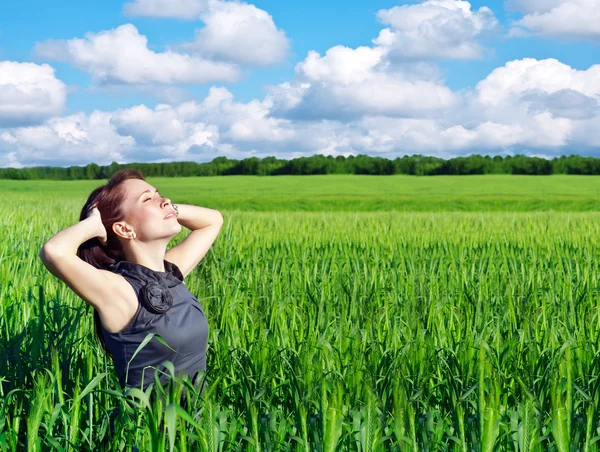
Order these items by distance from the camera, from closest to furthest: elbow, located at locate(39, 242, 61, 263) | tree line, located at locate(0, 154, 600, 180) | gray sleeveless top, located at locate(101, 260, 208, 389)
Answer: elbow, located at locate(39, 242, 61, 263) < gray sleeveless top, located at locate(101, 260, 208, 389) < tree line, located at locate(0, 154, 600, 180)

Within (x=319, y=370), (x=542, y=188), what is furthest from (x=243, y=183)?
(x=319, y=370)

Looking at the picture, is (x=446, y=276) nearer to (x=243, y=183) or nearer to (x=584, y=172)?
(x=243, y=183)

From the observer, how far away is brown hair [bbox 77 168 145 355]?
250 cm

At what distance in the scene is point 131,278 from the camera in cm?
245

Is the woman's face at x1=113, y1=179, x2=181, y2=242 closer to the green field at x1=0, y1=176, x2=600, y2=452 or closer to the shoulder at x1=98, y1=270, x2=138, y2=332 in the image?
the shoulder at x1=98, y1=270, x2=138, y2=332

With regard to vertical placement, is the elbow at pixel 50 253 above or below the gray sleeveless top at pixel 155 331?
above

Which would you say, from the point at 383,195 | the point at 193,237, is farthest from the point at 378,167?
the point at 193,237

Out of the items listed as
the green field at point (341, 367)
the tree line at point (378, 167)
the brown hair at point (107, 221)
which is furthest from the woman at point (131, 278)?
the tree line at point (378, 167)

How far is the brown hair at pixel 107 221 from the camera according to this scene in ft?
8.21

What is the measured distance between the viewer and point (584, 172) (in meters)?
64.4

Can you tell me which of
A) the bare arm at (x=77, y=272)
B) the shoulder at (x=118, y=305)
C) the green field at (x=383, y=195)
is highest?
the bare arm at (x=77, y=272)

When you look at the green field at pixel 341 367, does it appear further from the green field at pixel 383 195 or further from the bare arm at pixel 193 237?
the green field at pixel 383 195

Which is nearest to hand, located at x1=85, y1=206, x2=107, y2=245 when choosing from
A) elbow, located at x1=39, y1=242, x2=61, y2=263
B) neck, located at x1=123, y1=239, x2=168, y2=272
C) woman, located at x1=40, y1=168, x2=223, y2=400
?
woman, located at x1=40, y1=168, x2=223, y2=400

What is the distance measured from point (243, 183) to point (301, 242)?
38.8m
